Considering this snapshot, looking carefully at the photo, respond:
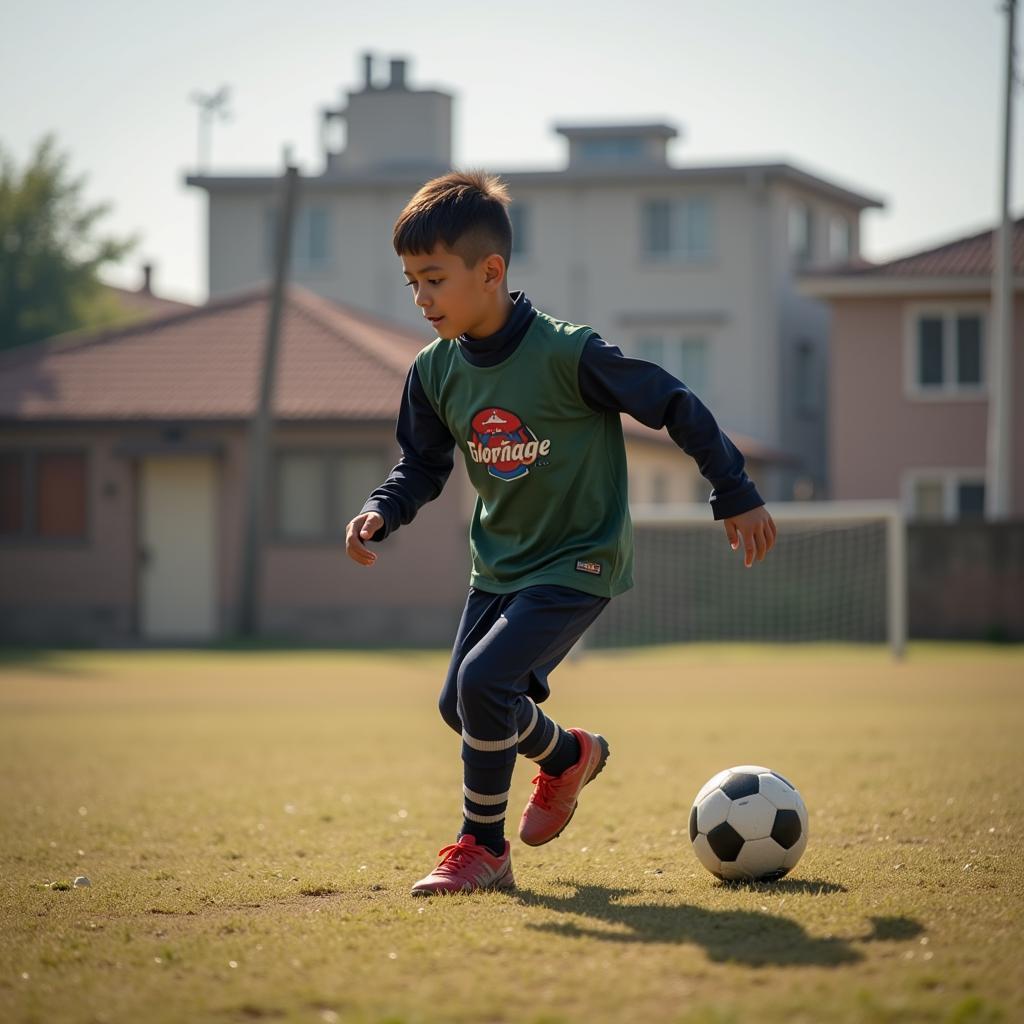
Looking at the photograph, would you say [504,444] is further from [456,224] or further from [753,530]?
[753,530]

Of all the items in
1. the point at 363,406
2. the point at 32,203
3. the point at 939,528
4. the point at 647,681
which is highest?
the point at 32,203

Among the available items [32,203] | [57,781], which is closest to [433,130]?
[32,203]

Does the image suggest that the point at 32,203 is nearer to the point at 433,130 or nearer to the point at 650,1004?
the point at 433,130

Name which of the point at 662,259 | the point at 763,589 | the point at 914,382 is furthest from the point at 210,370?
the point at 662,259

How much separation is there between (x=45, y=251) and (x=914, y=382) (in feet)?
81.7

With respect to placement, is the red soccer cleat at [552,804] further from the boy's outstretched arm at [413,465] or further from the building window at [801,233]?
the building window at [801,233]

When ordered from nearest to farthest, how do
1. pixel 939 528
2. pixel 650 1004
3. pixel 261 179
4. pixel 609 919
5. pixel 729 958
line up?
pixel 650 1004 < pixel 729 958 < pixel 609 919 < pixel 939 528 < pixel 261 179

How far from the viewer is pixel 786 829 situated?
527 cm

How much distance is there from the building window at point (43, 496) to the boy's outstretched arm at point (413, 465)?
2408cm

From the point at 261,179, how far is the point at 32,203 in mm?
6665

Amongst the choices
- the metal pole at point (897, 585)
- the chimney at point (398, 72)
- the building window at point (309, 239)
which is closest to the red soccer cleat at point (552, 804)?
the metal pole at point (897, 585)

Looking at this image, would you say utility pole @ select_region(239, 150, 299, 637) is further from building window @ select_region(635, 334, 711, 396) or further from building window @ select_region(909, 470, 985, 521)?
building window @ select_region(635, 334, 711, 396)

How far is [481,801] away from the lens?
524cm

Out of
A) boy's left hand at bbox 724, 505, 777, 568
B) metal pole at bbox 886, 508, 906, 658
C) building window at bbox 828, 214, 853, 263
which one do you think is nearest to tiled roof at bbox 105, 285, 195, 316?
building window at bbox 828, 214, 853, 263
